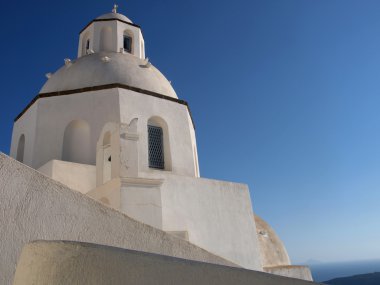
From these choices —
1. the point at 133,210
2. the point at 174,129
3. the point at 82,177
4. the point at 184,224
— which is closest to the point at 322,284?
the point at 133,210

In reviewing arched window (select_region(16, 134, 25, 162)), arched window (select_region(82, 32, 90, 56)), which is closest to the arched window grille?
arched window (select_region(16, 134, 25, 162))

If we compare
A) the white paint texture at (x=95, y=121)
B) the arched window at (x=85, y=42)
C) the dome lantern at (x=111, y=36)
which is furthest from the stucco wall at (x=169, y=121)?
the arched window at (x=85, y=42)

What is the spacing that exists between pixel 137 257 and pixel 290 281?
1259mm

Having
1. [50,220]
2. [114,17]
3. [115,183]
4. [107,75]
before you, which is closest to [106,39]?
[114,17]

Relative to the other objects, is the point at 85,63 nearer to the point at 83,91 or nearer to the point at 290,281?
the point at 83,91

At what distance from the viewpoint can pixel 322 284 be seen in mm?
2957

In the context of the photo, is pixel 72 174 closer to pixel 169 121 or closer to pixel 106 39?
pixel 169 121

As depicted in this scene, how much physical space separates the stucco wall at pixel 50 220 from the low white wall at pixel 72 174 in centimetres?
486

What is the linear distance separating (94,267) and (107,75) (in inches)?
369

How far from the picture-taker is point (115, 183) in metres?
6.93

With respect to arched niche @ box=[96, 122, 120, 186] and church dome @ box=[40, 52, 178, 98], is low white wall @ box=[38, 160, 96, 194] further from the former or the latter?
church dome @ box=[40, 52, 178, 98]

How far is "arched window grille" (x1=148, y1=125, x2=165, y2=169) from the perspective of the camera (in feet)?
33.3

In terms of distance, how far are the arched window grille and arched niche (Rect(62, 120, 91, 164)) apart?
5.48 feet

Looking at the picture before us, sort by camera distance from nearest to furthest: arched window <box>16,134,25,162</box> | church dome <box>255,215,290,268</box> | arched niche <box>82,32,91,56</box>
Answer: arched window <box>16,134,25,162</box>
church dome <box>255,215,290,268</box>
arched niche <box>82,32,91,56</box>
